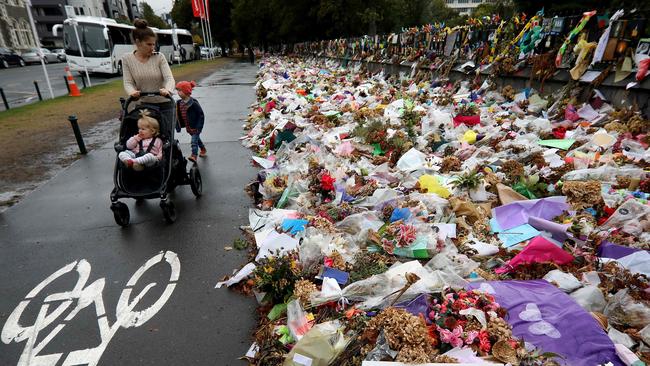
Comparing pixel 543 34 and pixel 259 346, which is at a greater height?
pixel 543 34

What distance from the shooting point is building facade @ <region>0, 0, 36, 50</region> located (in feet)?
144

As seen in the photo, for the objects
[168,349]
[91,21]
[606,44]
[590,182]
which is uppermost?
[91,21]

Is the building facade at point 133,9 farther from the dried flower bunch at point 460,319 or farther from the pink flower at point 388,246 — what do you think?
the dried flower bunch at point 460,319

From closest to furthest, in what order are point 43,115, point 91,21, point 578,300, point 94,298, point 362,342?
point 362,342 < point 578,300 < point 94,298 < point 43,115 < point 91,21

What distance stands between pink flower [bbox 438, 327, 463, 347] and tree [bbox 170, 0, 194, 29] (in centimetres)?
6433

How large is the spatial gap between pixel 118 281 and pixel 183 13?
210 feet

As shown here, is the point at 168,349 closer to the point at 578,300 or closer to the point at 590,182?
the point at 578,300

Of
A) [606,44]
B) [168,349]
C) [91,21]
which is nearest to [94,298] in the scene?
[168,349]

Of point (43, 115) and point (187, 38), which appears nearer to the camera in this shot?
point (43, 115)

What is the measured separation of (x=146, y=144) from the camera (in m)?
4.10

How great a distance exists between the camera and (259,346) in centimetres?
245

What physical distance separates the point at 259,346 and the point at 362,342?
29.2 inches

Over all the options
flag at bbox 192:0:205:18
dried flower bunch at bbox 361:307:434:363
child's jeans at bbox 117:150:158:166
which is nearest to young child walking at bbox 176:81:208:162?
child's jeans at bbox 117:150:158:166

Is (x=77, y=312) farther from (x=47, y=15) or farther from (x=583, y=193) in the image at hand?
(x=47, y=15)
